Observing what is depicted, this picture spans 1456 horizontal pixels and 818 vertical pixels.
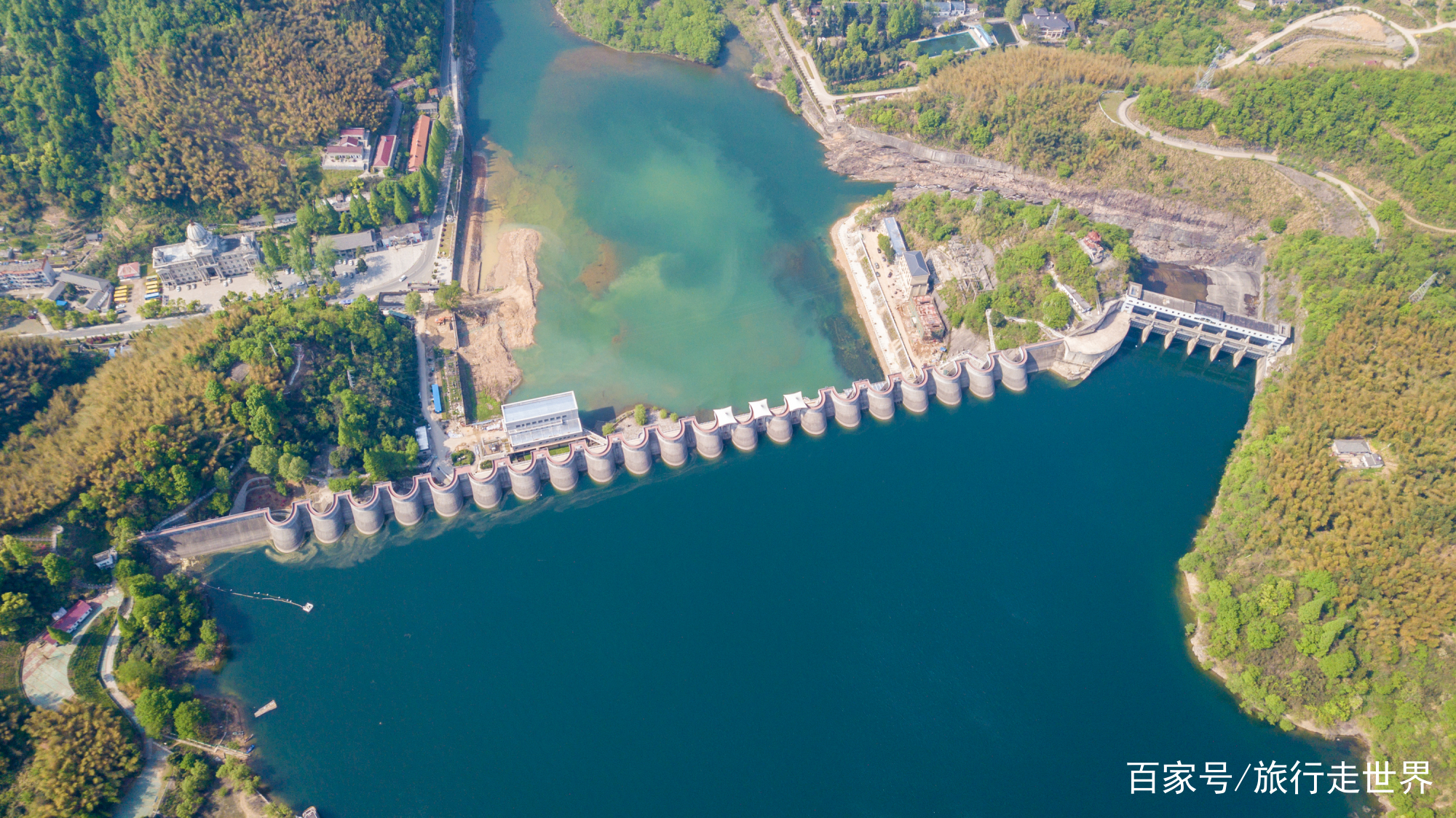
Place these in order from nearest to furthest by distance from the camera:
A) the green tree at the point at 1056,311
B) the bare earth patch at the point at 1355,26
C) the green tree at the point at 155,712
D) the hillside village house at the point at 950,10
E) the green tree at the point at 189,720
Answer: the green tree at the point at 155,712 < the green tree at the point at 189,720 < the green tree at the point at 1056,311 < the bare earth patch at the point at 1355,26 < the hillside village house at the point at 950,10

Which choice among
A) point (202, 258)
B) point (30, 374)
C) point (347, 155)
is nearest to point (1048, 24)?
point (347, 155)

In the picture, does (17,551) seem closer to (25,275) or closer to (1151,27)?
(25,275)

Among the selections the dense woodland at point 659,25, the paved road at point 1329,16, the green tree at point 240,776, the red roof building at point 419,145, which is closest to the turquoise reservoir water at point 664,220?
the dense woodland at point 659,25

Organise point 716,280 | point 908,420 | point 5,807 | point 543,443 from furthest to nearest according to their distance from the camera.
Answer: point 716,280 → point 908,420 → point 543,443 → point 5,807

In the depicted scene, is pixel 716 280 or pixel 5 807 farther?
pixel 716 280

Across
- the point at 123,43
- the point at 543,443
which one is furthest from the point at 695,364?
the point at 123,43

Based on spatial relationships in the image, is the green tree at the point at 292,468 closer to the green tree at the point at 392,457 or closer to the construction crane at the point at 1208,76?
the green tree at the point at 392,457

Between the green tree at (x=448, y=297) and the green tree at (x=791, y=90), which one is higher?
the green tree at (x=791, y=90)

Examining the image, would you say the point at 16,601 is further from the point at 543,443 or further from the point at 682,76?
the point at 682,76
